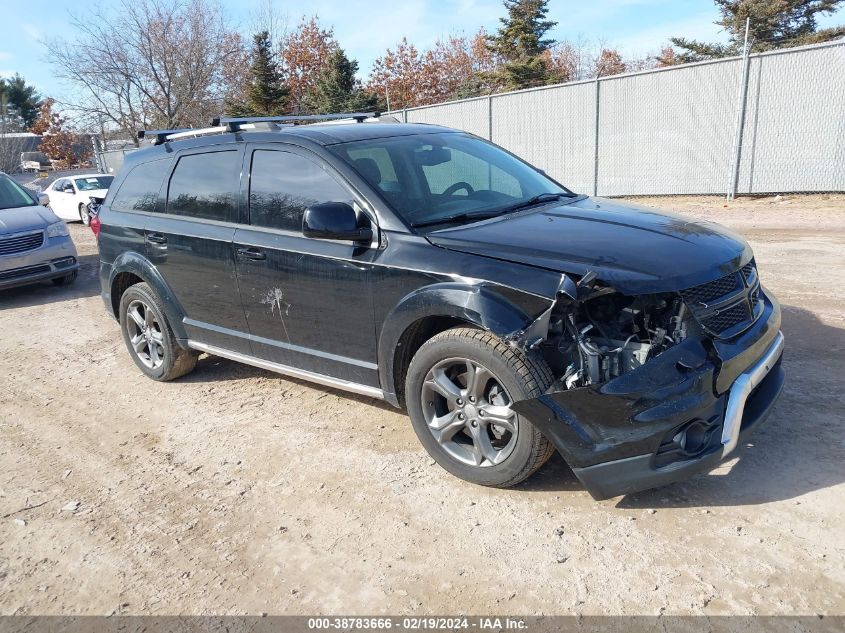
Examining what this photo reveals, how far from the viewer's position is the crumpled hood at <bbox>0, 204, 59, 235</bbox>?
8984mm

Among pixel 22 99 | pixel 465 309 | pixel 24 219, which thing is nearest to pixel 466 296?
pixel 465 309

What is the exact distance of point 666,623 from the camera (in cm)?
246

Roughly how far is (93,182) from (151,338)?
607 inches

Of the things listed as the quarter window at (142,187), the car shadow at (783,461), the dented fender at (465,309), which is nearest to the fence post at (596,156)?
the car shadow at (783,461)

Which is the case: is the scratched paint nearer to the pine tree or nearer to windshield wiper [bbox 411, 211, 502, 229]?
windshield wiper [bbox 411, 211, 502, 229]

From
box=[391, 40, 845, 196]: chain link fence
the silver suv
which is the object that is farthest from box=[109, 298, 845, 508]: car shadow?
box=[391, 40, 845, 196]: chain link fence

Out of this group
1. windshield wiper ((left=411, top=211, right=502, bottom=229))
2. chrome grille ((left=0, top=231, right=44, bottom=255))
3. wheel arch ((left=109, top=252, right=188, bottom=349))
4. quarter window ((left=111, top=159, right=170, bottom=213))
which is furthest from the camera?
chrome grille ((left=0, top=231, right=44, bottom=255))

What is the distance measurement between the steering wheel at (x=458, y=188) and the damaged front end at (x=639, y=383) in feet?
4.50

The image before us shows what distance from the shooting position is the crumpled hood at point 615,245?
3.00 meters

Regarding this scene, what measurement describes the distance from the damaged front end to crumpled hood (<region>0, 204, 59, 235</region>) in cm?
857

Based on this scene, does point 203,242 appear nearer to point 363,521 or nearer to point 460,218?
point 460,218

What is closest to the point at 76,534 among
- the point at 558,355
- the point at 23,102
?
the point at 558,355

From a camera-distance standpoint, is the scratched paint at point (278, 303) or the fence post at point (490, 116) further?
the fence post at point (490, 116)

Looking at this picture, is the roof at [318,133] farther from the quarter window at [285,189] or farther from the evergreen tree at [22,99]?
the evergreen tree at [22,99]
